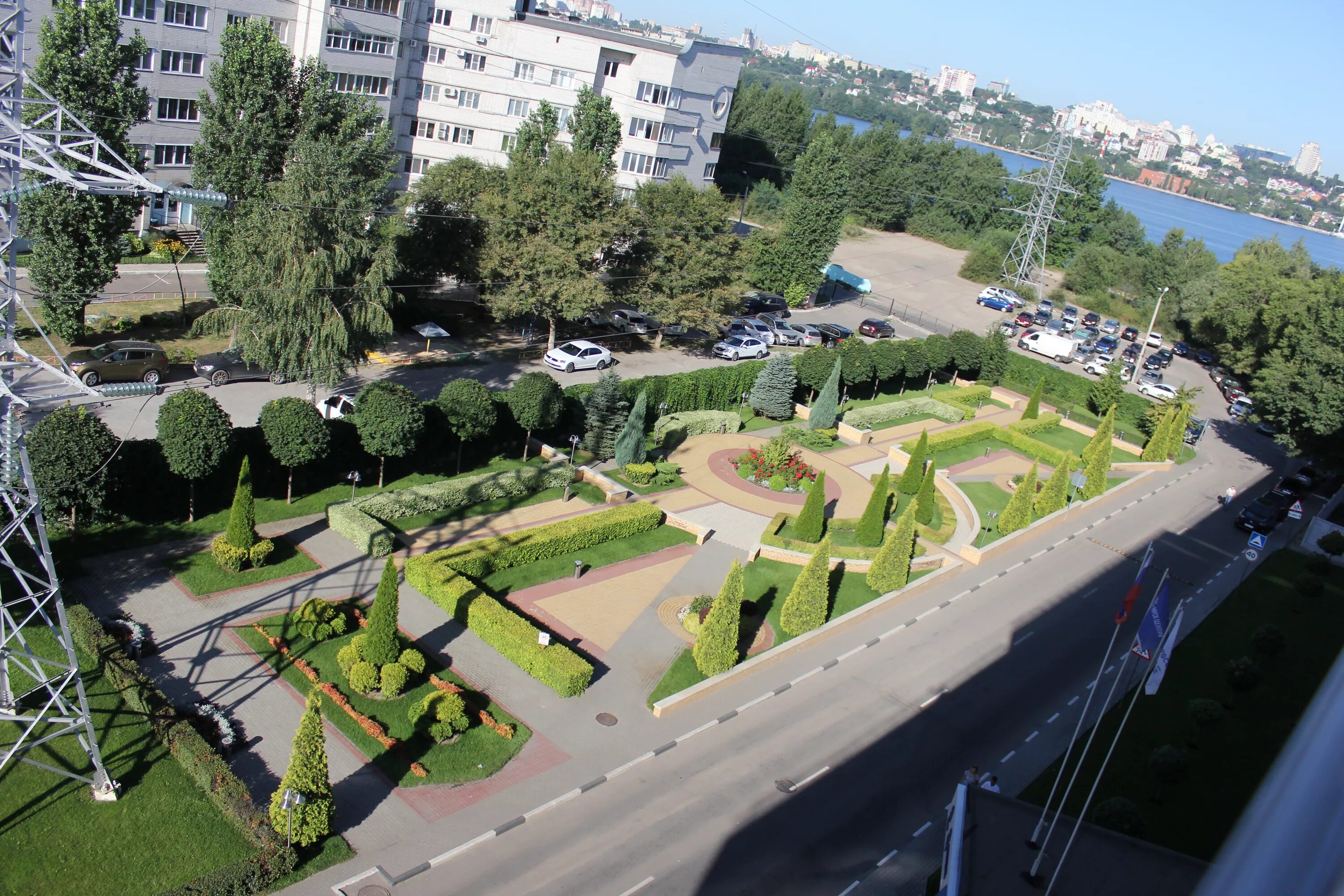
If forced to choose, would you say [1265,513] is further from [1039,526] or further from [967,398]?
[967,398]

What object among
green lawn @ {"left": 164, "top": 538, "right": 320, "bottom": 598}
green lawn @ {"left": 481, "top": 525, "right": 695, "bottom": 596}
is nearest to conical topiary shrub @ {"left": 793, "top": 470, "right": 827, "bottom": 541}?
green lawn @ {"left": 481, "top": 525, "right": 695, "bottom": 596}

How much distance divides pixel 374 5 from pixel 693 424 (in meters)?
35.9

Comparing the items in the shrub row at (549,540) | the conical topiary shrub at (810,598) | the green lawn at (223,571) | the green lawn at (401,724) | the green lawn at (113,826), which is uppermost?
the conical topiary shrub at (810,598)

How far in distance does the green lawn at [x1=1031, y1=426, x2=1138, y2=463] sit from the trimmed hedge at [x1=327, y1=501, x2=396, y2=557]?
34.4 m

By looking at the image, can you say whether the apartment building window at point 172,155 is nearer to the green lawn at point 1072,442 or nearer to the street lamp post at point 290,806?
the street lamp post at point 290,806

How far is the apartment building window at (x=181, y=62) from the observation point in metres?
51.9

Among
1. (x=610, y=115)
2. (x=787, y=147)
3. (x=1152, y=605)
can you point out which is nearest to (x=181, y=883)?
(x=1152, y=605)

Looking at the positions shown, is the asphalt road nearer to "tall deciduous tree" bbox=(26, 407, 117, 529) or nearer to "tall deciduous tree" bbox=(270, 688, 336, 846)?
"tall deciduous tree" bbox=(270, 688, 336, 846)

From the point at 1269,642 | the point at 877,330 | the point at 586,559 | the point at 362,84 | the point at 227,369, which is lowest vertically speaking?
the point at 586,559

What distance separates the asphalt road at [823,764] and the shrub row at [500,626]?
1.93 m

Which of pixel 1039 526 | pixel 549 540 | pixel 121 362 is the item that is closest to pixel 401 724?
pixel 549 540

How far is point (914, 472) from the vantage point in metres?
40.3

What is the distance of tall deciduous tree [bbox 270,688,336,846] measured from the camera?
1891cm

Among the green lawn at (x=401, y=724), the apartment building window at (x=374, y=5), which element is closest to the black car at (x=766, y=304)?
the apartment building window at (x=374, y=5)
